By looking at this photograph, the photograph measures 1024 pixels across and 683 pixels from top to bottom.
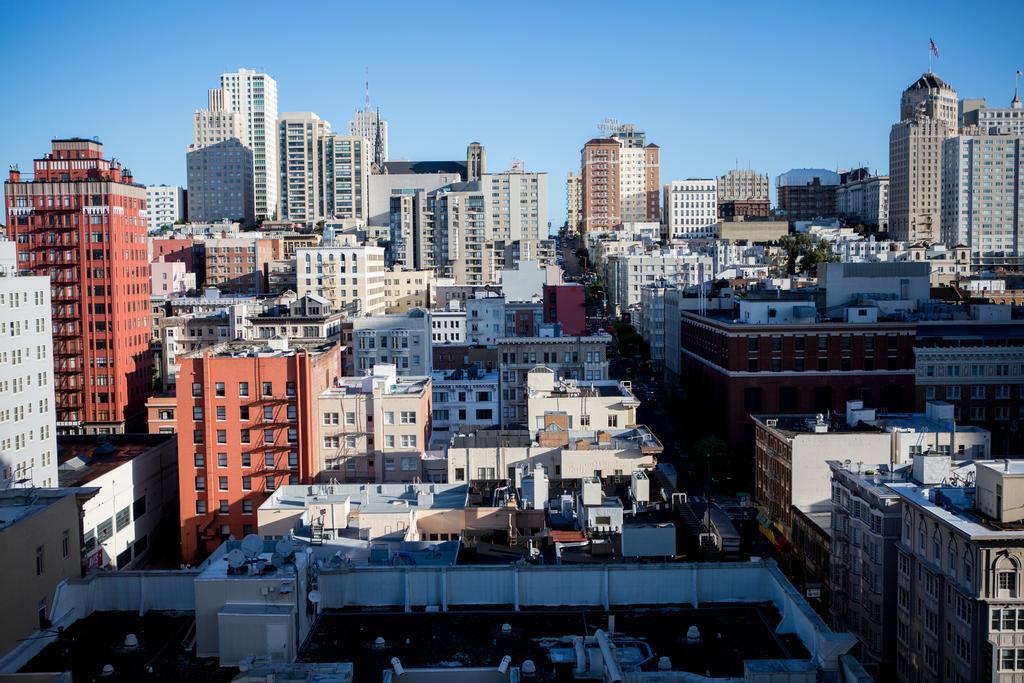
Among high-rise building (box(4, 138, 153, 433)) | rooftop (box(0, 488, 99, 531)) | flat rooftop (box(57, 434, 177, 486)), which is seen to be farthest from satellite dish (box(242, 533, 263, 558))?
high-rise building (box(4, 138, 153, 433))

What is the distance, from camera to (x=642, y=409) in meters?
104

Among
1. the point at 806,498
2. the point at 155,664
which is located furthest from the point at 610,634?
the point at 806,498

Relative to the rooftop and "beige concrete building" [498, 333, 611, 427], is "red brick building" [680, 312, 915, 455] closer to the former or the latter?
"beige concrete building" [498, 333, 611, 427]

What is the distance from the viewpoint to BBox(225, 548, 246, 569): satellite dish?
23.9 m

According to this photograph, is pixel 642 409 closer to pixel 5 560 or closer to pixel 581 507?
pixel 581 507

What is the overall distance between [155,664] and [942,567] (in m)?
25.3

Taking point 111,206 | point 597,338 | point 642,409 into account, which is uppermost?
point 111,206

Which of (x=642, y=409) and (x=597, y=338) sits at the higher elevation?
(x=597, y=338)

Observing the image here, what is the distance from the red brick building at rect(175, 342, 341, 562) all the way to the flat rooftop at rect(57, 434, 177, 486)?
5.04m

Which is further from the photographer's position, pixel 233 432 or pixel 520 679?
pixel 233 432

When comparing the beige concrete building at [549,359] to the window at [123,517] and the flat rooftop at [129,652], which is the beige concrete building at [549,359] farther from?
the flat rooftop at [129,652]

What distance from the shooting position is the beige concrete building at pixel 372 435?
2352 inches

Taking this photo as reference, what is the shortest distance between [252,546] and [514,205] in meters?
148

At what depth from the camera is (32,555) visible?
29.0 m
